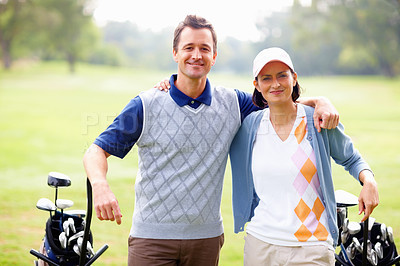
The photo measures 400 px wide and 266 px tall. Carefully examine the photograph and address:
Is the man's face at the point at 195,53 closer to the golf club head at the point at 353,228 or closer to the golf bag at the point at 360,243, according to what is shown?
the golf bag at the point at 360,243

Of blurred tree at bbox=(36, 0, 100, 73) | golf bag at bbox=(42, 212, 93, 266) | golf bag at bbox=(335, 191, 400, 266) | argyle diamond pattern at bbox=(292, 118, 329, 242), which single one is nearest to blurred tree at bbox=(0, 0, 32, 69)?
blurred tree at bbox=(36, 0, 100, 73)

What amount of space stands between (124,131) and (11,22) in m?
21.2

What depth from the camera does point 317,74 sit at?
24781mm

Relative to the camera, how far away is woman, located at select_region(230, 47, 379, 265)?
71.1 inches

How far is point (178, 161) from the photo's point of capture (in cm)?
201

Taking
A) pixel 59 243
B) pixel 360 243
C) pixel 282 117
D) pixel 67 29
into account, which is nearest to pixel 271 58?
pixel 282 117

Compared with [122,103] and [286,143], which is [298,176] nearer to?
[286,143]

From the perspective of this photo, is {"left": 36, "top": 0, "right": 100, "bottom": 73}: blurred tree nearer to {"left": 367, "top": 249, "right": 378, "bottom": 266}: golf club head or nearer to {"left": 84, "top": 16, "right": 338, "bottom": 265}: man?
{"left": 84, "top": 16, "right": 338, "bottom": 265}: man

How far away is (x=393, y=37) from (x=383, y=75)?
2.43 m

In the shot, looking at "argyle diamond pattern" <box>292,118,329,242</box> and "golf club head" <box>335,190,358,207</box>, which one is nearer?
"argyle diamond pattern" <box>292,118,329,242</box>

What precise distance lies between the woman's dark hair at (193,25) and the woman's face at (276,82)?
347mm

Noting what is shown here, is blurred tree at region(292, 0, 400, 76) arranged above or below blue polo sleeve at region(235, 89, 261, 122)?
above

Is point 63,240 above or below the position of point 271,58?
below

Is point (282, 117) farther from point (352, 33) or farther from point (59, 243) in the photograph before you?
point (352, 33)
